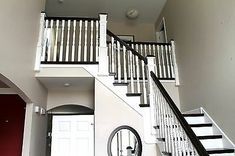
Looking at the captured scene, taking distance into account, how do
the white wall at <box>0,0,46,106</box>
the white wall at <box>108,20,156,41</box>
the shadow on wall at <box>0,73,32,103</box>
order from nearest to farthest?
the white wall at <box>0,0,46,106</box> < the shadow on wall at <box>0,73,32,103</box> < the white wall at <box>108,20,156,41</box>

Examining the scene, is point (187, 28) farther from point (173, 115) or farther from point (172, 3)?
point (173, 115)

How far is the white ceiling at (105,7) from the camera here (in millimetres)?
6242

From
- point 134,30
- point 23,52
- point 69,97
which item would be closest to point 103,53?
point 23,52

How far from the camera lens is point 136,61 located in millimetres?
4238

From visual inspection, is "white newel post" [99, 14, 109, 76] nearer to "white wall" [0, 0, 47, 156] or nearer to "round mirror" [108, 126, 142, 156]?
"round mirror" [108, 126, 142, 156]

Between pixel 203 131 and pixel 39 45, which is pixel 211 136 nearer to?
pixel 203 131

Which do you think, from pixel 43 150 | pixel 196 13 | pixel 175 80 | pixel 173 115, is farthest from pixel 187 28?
pixel 43 150

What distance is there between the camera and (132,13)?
6.61 m

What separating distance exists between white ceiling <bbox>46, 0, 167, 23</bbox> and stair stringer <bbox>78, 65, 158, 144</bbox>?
2899mm

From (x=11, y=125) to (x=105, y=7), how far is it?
408cm

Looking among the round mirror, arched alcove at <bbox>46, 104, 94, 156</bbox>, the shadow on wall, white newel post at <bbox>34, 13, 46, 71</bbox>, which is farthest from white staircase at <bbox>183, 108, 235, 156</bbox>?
white newel post at <bbox>34, 13, 46, 71</bbox>

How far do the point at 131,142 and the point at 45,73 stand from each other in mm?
2029

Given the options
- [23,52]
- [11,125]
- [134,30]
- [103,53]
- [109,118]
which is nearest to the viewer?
[23,52]

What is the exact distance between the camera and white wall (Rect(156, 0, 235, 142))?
320cm
